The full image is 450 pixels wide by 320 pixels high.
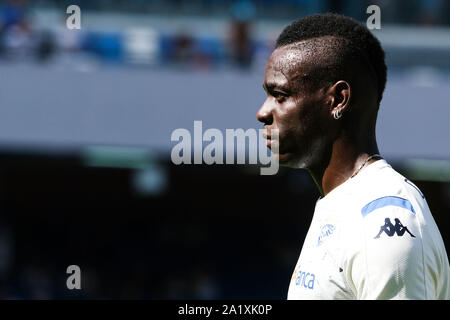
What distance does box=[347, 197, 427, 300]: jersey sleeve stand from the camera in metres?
1.92

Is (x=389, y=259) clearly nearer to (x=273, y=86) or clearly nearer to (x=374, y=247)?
(x=374, y=247)

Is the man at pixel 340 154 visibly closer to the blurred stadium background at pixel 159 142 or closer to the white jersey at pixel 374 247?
the white jersey at pixel 374 247

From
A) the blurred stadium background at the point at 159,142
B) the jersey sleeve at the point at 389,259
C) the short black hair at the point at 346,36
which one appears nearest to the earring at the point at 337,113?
the short black hair at the point at 346,36

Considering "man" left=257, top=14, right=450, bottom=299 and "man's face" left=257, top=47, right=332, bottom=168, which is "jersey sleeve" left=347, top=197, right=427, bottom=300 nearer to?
"man" left=257, top=14, right=450, bottom=299

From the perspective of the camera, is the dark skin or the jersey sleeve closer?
the jersey sleeve

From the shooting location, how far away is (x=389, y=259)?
6.31 feet

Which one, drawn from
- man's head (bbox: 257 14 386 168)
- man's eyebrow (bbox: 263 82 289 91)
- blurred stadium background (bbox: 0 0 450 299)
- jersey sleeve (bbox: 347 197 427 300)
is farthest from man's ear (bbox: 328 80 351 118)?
blurred stadium background (bbox: 0 0 450 299)

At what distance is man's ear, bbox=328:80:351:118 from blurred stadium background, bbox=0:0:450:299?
7659mm

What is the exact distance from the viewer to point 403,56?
1184cm

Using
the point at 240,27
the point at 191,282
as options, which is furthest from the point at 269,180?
the point at 240,27

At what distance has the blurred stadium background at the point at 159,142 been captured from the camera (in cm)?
992

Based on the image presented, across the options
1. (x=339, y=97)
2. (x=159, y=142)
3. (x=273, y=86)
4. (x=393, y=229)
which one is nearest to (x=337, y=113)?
(x=339, y=97)

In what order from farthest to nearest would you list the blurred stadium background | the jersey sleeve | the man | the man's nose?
the blurred stadium background < the man's nose < the man < the jersey sleeve
